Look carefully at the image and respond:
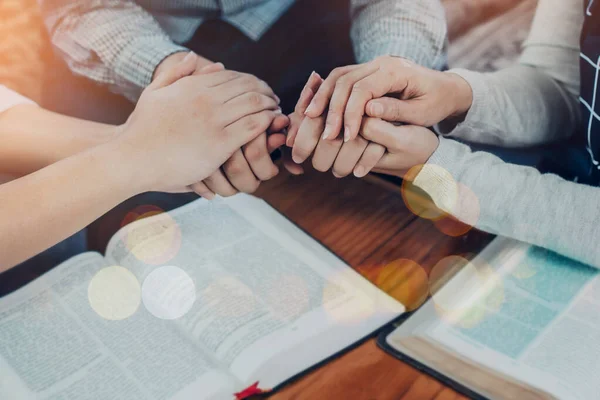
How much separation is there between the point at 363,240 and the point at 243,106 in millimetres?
221

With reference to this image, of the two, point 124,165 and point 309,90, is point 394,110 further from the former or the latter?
point 124,165

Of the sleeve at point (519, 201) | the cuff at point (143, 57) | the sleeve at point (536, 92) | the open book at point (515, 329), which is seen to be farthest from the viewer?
the cuff at point (143, 57)

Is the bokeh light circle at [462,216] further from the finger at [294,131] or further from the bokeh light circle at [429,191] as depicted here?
the finger at [294,131]

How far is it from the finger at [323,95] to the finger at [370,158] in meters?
0.07

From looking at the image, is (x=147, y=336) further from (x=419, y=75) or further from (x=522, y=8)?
(x=522, y=8)

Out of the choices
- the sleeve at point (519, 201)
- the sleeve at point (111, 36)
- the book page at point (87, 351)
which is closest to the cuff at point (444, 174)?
the sleeve at point (519, 201)

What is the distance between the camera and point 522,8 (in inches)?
30.9

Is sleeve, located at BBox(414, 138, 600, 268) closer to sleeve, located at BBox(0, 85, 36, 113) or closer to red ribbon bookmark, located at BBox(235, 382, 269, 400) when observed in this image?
red ribbon bookmark, located at BBox(235, 382, 269, 400)

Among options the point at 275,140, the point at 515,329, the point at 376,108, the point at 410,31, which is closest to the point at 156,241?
the point at 275,140

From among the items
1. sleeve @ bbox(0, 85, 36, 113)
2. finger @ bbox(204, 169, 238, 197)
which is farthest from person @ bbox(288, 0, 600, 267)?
sleeve @ bbox(0, 85, 36, 113)

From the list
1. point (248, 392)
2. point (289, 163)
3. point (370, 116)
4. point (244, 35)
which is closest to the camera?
point (248, 392)

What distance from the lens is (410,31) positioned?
0.79m

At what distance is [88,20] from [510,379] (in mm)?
764

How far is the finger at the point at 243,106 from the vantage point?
0.61m
